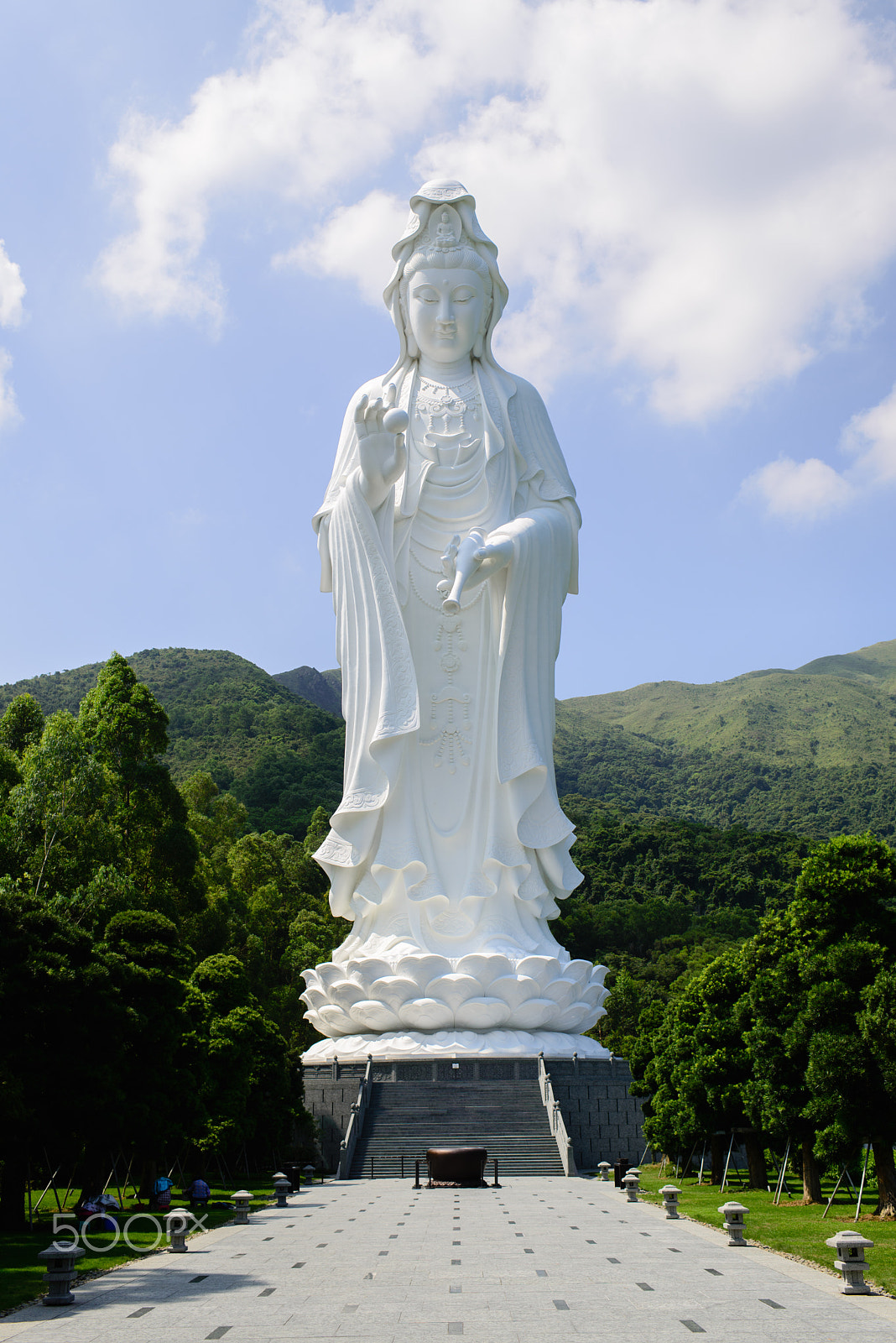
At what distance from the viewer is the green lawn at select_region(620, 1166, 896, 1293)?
8.12 meters

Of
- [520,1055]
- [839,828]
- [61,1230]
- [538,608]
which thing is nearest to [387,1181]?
[520,1055]

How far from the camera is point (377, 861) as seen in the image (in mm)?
17562

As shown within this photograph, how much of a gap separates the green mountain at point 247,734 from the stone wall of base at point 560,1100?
28066 millimetres

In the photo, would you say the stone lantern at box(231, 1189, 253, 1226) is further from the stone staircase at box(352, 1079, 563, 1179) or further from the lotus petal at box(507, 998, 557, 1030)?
the lotus petal at box(507, 998, 557, 1030)

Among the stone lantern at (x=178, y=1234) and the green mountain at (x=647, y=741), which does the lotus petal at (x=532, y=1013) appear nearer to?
the stone lantern at (x=178, y=1234)

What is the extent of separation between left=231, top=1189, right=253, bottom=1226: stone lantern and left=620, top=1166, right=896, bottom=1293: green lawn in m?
3.68

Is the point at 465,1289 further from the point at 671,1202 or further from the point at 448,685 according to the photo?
the point at 448,685

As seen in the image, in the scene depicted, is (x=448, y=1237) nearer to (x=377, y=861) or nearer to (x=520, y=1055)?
(x=520, y=1055)

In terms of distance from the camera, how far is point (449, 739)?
18562 millimetres

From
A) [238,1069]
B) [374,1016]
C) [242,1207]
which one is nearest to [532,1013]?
[374,1016]

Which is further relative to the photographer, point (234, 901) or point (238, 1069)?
point (234, 901)

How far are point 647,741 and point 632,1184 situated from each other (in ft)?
275

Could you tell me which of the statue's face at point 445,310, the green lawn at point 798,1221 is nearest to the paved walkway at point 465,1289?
the green lawn at point 798,1221
